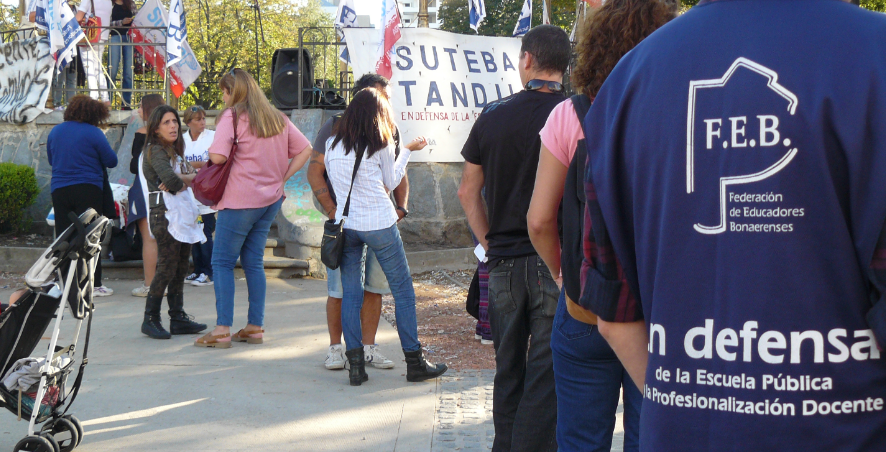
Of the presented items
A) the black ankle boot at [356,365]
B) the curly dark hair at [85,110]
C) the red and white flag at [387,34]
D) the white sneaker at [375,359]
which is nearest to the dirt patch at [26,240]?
the curly dark hair at [85,110]

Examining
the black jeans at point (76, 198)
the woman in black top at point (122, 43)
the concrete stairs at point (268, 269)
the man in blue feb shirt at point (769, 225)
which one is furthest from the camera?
the woman in black top at point (122, 43)

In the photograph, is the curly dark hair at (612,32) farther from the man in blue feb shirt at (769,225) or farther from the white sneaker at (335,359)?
the white sneaker at (335,359)

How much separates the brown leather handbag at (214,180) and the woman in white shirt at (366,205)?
0.99 metres

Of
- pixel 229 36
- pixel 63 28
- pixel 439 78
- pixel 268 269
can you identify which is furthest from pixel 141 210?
pixel 229 36

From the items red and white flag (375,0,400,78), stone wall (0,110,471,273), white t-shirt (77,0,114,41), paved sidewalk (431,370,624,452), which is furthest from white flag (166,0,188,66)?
paved sidewalk (431,370,624,452)

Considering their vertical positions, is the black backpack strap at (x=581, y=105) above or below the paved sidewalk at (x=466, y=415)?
above

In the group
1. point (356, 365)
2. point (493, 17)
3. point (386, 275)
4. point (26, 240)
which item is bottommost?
point (26, 240)

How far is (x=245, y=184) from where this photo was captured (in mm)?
5617

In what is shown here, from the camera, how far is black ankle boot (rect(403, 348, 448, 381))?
5.13m

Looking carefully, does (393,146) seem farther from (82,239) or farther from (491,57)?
(491,57)

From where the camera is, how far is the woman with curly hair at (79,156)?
7.04 meters

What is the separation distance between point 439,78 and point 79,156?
15.7ft

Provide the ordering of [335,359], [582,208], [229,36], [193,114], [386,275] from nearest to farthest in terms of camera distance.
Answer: [582,208] → [386,275] → [335,359] → [193,114] → [229,36]

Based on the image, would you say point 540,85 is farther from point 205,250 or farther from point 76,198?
point 205,250
